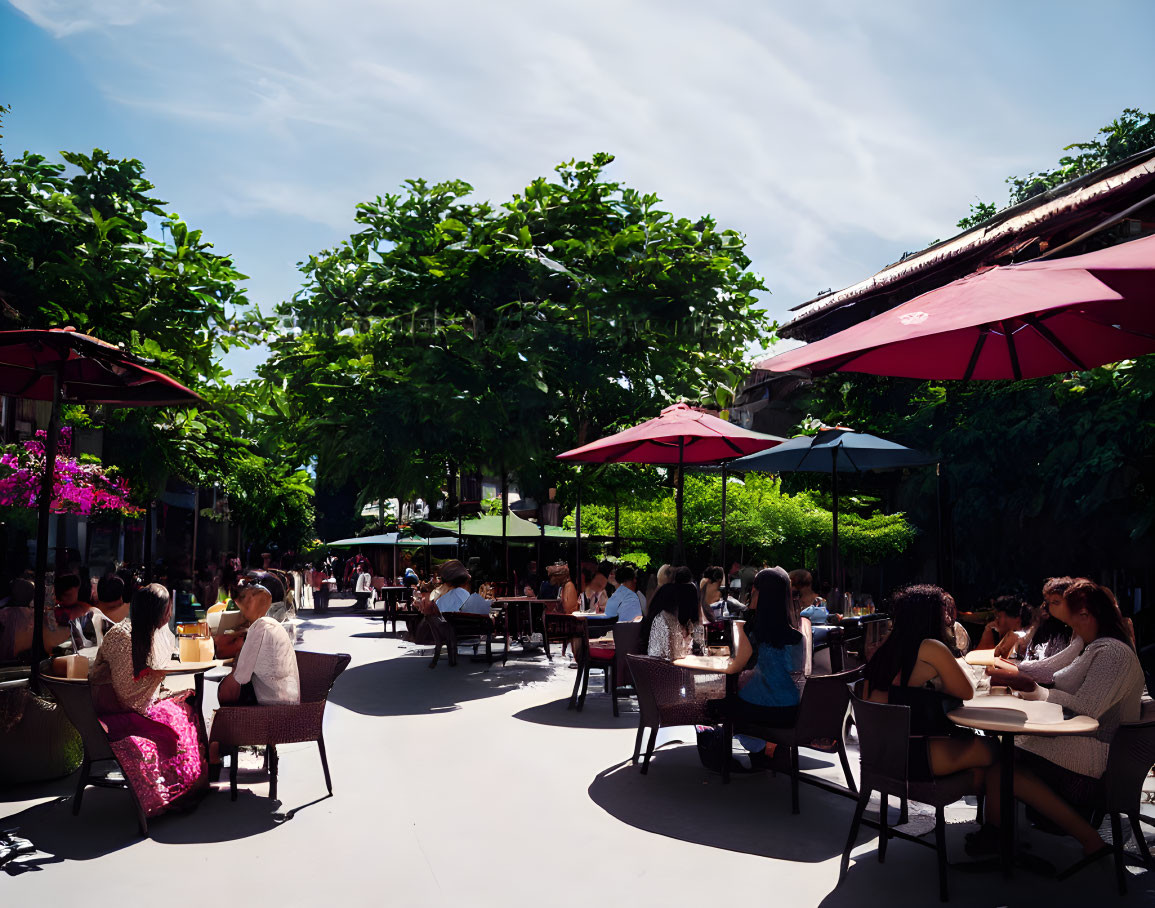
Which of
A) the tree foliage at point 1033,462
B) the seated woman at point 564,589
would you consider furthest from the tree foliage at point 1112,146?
the seated woman at point 564,589

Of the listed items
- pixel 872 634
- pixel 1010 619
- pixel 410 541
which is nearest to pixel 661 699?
pixel 872 634

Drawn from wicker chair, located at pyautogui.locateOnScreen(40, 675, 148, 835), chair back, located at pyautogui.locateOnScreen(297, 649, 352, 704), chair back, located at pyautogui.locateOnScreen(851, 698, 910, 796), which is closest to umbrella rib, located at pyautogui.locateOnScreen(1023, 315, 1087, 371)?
chair back, located at pyautogui.locateOnScreen(851, 698, 910, 796)

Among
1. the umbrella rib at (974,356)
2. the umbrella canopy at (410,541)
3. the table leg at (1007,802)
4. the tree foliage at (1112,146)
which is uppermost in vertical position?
the tree foliage at (1112,146)

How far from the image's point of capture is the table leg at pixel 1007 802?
15.2 feet

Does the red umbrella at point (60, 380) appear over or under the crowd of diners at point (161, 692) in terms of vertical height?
over

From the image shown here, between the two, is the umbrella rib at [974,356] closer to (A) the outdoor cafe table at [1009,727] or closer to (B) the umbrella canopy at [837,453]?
(A) the outdoor cafe table at [1009,727]

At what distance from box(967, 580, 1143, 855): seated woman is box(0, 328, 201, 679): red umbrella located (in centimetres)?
582

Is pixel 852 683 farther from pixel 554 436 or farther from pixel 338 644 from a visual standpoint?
pixel 338 644

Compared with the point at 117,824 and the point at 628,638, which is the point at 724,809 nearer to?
the point at 628,638

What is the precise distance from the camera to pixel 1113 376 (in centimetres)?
1672

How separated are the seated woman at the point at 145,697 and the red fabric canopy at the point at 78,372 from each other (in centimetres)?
183

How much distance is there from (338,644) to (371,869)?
12.8 meters

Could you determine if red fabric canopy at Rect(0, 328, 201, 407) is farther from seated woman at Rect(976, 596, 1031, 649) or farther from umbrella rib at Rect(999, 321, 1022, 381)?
seated woman at Rect(976, 596, 1031, 649)

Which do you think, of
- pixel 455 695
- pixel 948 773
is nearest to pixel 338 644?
pixel 455 695
